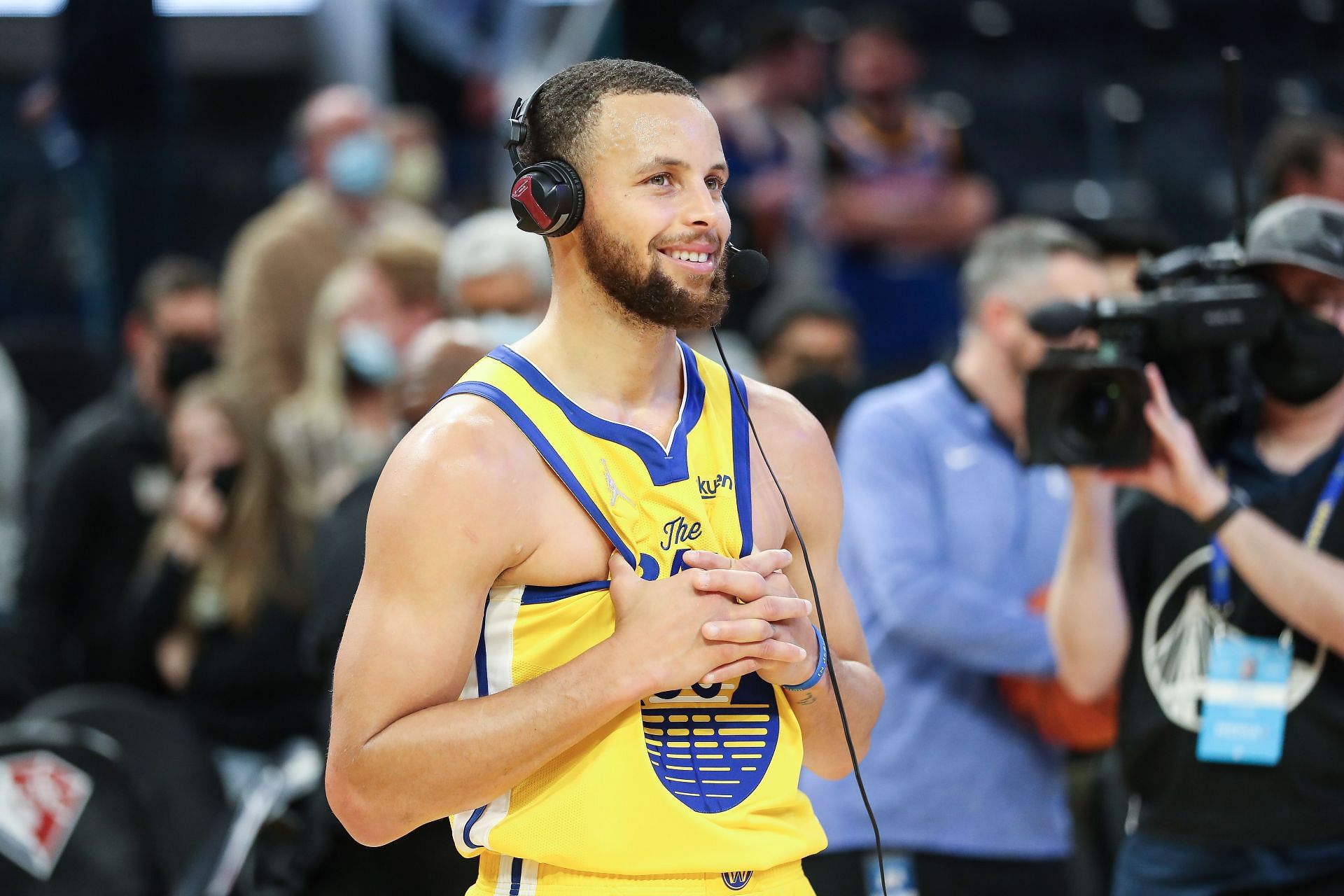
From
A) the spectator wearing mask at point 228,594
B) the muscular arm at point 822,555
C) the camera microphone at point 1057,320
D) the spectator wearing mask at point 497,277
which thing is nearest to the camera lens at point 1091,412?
the camera microphone at point 1057,320

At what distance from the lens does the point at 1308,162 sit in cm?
536

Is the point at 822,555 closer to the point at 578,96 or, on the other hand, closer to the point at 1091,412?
the point at 578,96

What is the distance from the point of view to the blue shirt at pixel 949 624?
411cm

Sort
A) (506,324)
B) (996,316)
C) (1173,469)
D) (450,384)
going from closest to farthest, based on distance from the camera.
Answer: (1173,469), (450,384), (996,316), (506,324)

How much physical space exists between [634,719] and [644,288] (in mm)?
589

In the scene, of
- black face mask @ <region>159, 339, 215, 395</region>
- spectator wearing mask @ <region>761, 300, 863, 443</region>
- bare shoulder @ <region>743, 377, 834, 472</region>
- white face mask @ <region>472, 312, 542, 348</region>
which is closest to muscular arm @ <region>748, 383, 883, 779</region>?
bare shoulder @ <region>743, 377, 834, 472</region>

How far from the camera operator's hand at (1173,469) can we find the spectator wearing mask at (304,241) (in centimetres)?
368

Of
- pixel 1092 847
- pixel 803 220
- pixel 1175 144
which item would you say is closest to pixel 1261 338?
pixel 1092 847

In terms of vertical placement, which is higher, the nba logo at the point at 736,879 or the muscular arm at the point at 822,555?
the muscular arm at the point at 822,555

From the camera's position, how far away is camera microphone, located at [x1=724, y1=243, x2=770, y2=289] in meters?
2.42

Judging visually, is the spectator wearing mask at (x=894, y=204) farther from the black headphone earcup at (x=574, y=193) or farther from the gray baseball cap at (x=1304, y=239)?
the black headphone earcup at (x=574, y=193)

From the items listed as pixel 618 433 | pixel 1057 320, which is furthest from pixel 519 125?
pixel 1057 320

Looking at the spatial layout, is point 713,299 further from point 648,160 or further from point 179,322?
point 179,322

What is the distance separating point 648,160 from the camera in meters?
2.35
